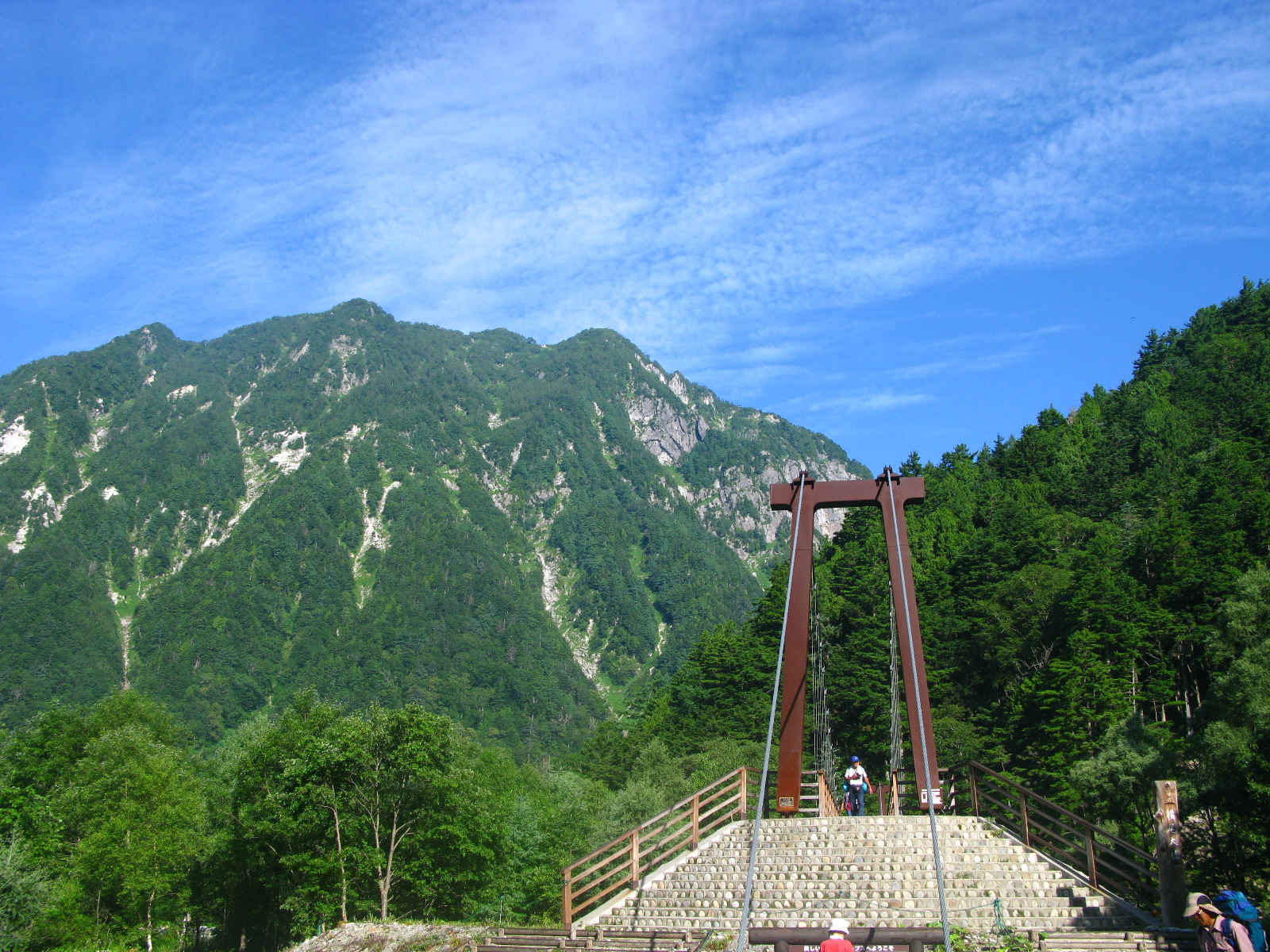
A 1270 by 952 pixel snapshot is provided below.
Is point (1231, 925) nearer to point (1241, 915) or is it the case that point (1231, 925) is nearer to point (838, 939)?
point (1241, 915)

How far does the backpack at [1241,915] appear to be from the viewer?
8.81 meters

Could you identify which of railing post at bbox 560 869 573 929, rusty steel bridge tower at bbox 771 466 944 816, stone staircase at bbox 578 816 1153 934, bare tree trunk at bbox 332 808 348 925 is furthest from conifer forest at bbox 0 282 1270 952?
railing post at bbox 560 869 573 929

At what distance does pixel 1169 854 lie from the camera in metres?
12.5

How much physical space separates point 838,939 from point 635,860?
9340mm

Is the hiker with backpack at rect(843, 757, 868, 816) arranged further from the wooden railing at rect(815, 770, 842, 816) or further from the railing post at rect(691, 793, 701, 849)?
the railing post at rect(691, 793, 701, 849)

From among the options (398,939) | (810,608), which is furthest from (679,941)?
(810,608)

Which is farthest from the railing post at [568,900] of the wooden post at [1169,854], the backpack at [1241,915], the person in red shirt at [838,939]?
the backpack at [1241,915]

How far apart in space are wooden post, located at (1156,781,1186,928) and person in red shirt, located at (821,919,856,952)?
6638 millimetres

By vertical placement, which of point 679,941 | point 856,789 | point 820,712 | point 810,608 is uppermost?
point 810,608

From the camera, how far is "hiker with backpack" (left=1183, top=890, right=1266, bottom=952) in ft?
28.6

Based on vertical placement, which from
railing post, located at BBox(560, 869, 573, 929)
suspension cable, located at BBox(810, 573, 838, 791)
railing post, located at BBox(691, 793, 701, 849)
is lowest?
railing post, located at BBox(560, 869, 573, 929)

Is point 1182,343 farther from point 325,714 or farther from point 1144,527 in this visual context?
point 325,714

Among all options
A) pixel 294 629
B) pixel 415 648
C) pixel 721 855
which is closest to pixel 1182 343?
pixel 721 855

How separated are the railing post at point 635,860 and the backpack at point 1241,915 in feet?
30.4
